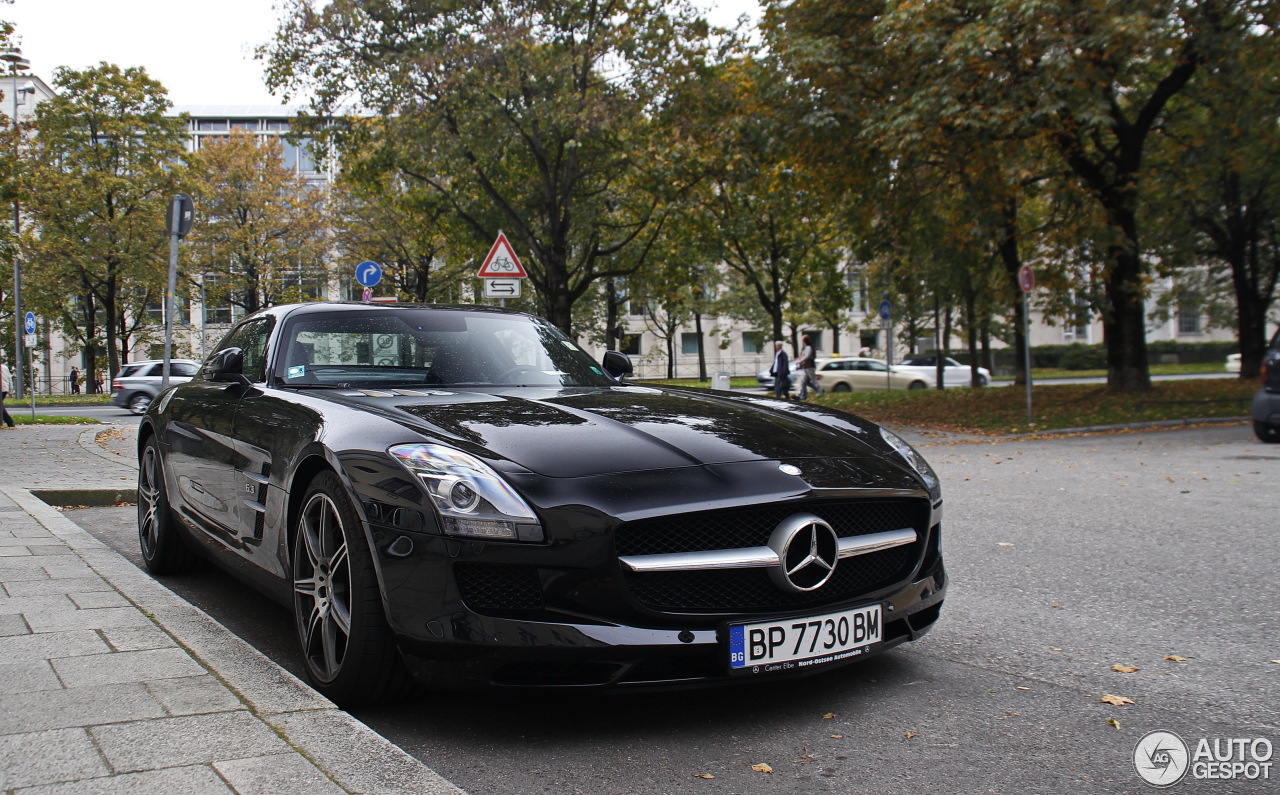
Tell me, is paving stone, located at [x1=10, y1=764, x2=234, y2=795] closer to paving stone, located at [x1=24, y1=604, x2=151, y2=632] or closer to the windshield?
paving stone, located at [x1=24, y1=604, x2=151, y2=632]

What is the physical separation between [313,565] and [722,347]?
5797 centimetres

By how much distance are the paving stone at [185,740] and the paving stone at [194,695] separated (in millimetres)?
67

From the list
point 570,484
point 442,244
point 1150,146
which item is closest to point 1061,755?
point 570,484

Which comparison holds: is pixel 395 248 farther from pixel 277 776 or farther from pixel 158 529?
pixel 277 776

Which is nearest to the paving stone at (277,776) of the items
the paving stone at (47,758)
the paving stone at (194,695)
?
the paving stone at (47,758)

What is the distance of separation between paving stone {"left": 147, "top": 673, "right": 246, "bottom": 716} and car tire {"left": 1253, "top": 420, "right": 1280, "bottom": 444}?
45.9 feet

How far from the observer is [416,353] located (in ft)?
15.0

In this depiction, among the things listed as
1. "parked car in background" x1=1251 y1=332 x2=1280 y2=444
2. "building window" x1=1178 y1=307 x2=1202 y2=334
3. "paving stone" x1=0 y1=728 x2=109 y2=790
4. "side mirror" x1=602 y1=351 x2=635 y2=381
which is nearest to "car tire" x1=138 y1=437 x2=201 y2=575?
"side mirror" x1=602 y1=351 x2=635 y2=381

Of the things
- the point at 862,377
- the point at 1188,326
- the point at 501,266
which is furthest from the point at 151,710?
the point at 1188,326

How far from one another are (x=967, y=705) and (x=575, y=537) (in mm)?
1435

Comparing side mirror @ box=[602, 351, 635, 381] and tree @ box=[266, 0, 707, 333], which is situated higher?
tree @ box=[266, 0, 707, 333]

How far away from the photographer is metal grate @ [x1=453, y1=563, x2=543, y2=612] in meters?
2.88

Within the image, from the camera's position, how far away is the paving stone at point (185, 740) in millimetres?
2514

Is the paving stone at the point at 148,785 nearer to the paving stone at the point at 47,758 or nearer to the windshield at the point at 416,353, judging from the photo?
the paving stone at the point at 47,758
